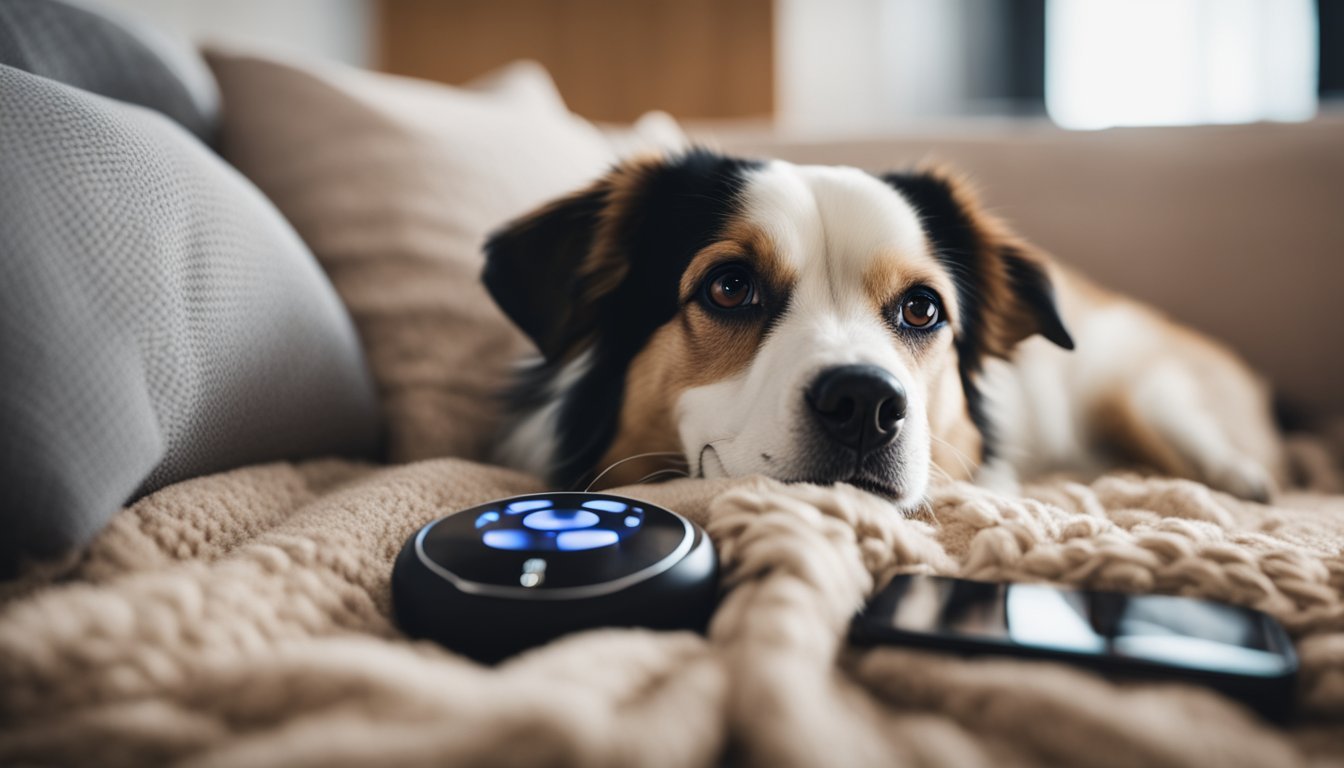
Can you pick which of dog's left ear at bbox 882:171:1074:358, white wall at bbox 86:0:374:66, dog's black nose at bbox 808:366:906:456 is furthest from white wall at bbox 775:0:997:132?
dog's black nose at bbox 808:366:906:456

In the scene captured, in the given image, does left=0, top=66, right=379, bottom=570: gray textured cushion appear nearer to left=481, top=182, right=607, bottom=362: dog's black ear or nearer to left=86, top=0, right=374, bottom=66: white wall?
left=481, top=182, right=607, bottom=362: dog's black ear

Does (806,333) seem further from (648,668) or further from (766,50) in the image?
(766,50)

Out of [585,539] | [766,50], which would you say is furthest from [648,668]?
[766,50]

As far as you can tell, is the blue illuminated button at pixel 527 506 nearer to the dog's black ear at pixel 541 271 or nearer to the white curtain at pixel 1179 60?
the dog's black ear at pixel 541 271

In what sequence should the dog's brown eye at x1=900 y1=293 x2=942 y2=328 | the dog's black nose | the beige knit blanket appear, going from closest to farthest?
the beige knit blanket
the dog's black nose
the dog's brown eye at x1=900 y1=293 x2=942 y2=328

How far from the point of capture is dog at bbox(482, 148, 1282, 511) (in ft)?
2.75

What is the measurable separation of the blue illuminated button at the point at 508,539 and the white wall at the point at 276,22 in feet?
Answer: 6.81

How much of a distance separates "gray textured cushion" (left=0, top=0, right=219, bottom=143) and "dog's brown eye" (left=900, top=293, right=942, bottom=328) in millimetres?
992

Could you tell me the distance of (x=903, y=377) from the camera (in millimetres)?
874

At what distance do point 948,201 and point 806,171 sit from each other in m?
0.22

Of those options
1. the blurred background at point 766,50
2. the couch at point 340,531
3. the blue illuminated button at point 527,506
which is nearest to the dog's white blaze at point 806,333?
the couch at point 340,531

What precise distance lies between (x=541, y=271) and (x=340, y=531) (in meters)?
0.49

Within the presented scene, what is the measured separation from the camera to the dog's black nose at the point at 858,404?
2.62 feet

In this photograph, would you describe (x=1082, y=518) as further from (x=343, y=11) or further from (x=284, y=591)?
(x=343, y=11)
